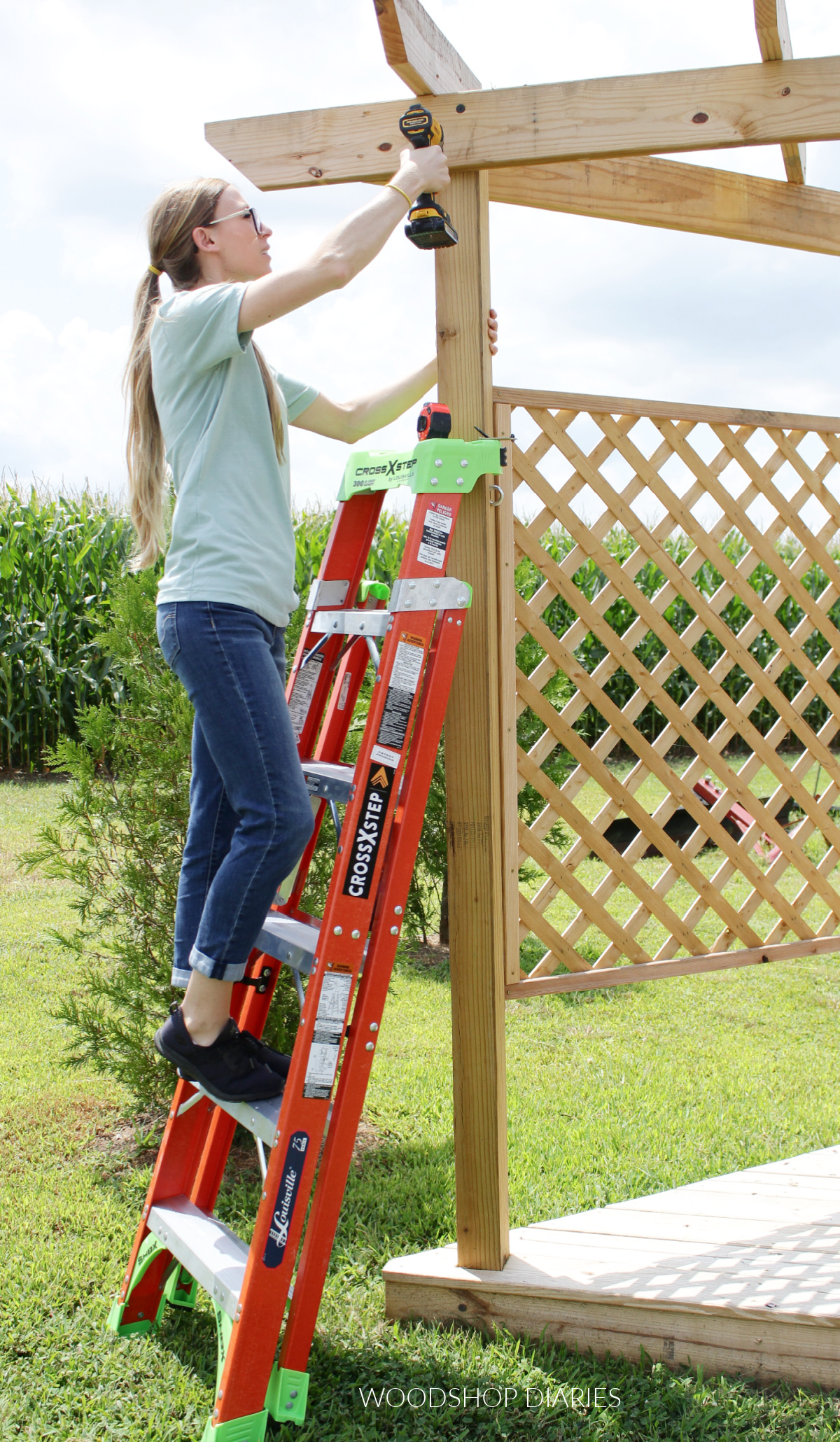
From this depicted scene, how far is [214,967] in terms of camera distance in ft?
6.17

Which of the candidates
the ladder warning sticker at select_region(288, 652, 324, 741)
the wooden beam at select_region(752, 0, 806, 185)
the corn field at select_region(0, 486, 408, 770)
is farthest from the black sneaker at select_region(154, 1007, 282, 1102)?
the corn field at select_region(0, 486, 408, 770)

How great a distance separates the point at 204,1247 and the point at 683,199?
2.70 metres

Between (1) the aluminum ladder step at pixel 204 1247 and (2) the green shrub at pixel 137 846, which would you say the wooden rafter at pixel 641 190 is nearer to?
(2) the green shrub at pixel 137 846

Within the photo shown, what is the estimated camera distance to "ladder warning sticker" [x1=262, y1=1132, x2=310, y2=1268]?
183 centimetres

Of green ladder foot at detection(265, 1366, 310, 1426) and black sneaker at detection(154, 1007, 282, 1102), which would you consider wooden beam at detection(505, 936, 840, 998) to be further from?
green ladder foot at detection(265, 1366, 310, 1426)

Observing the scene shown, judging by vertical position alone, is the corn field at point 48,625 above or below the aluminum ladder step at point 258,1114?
above

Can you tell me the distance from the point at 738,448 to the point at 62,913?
171 inches

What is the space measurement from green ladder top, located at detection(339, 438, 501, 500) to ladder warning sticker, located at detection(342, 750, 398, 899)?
1.72 ft

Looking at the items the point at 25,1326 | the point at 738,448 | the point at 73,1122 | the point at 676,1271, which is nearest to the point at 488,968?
the point at 676,1271

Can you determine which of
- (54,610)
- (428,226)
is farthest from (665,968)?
(54,610)

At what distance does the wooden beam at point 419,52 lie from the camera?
196 cm

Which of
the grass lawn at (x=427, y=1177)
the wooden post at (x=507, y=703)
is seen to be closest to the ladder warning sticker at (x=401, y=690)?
the wooden post at (x=507, y=703)

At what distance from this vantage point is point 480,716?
2209 mm

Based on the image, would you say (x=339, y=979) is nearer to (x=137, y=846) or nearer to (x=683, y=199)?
(x=137, y=846)
